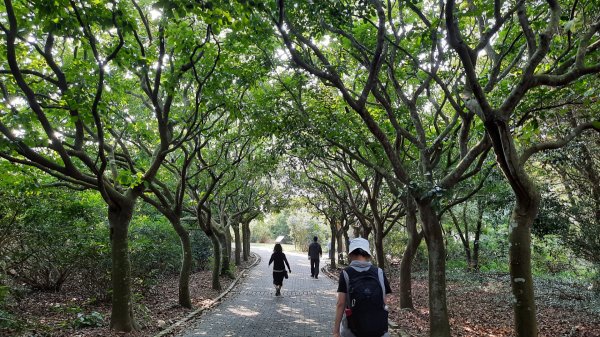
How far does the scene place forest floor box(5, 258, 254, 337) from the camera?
833 centimetres

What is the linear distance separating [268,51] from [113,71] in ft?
12.9

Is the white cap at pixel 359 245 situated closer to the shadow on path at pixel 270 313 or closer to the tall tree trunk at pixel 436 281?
the tall tree trunk at pixel 436 281

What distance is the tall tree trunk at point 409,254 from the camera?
1153cm

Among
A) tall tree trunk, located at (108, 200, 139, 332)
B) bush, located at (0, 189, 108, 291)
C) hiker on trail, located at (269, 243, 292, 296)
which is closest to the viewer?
tall tree trunk, located at (108, 200, 139, 332)

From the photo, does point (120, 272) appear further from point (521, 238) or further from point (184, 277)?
point (521, 238)

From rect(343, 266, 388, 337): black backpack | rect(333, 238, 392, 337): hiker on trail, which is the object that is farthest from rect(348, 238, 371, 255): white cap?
rect(343, 266, 388, 337): black backpack

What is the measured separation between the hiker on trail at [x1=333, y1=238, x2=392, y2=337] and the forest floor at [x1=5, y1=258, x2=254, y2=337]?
19.0 feet

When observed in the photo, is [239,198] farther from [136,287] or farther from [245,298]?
[136,287]

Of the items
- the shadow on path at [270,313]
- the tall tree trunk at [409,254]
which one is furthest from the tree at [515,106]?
the tall tree trunk at [409,254]

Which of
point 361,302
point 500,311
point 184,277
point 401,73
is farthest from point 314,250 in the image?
point 361,302

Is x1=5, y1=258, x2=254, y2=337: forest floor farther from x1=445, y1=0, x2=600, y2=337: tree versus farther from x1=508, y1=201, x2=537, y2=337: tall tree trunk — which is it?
x1=445, y1=0, x2=600, y2=337: tree

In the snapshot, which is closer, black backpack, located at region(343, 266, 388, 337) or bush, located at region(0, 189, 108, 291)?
black backpack, located at region(343, 266, 388, 337)

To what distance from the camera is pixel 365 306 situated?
4348 millimetres

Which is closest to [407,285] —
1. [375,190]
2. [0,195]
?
[375,190]
